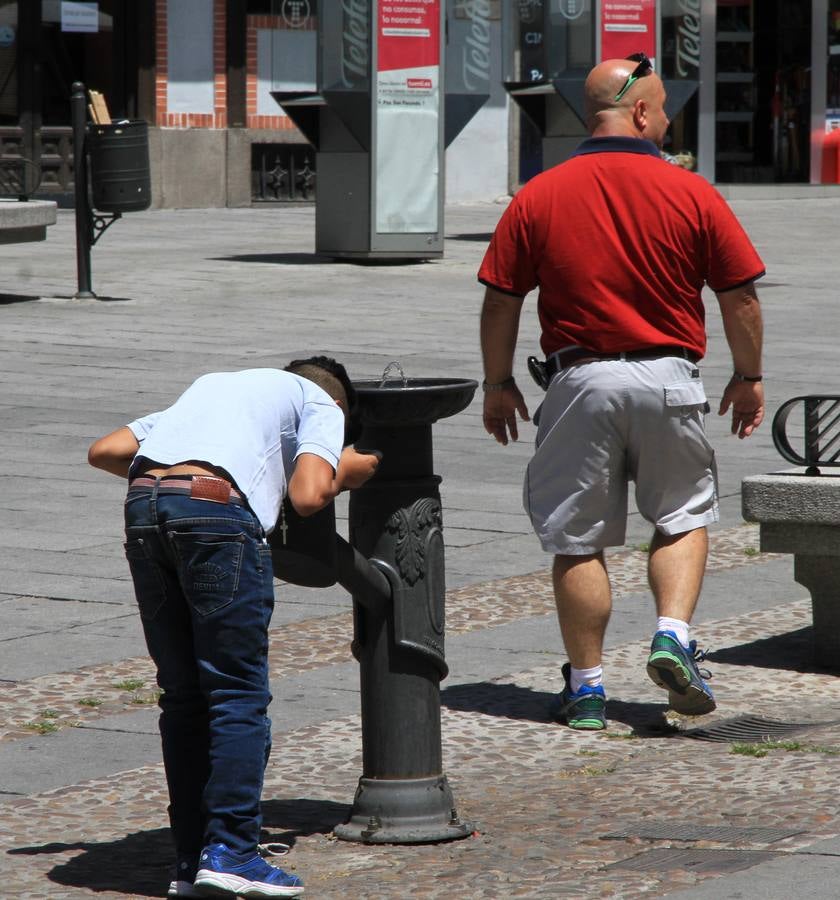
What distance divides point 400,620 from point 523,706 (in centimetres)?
121

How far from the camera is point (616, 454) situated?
17.4 feet

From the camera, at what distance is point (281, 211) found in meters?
26.5

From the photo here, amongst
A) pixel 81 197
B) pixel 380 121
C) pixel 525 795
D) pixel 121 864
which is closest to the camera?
pixel 121 864

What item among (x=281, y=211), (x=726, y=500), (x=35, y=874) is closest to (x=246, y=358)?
(x=726, y=500)

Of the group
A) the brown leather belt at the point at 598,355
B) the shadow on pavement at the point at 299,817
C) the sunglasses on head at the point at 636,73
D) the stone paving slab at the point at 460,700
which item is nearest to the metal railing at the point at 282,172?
the stone paving slab at the point at 460,700

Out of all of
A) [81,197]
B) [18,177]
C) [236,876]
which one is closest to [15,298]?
[81,197]

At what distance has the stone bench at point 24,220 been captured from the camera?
1580 cm

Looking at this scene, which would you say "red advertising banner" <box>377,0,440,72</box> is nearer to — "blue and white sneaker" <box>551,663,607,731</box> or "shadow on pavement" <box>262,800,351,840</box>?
"blue and white sneaker" <box>551,663,607,731</box>

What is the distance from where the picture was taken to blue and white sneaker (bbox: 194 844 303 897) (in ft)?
12.4

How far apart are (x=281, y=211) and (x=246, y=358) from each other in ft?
→ 46.5

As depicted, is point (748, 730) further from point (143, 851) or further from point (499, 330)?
point (143, 851)

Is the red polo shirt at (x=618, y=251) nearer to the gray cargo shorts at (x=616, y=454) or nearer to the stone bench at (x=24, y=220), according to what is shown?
the gray cargo shorts at (x=616, y=454)

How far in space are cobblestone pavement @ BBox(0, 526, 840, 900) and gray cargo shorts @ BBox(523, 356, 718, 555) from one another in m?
0.55

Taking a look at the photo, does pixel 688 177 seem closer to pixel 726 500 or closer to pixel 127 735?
pixel 127 735
